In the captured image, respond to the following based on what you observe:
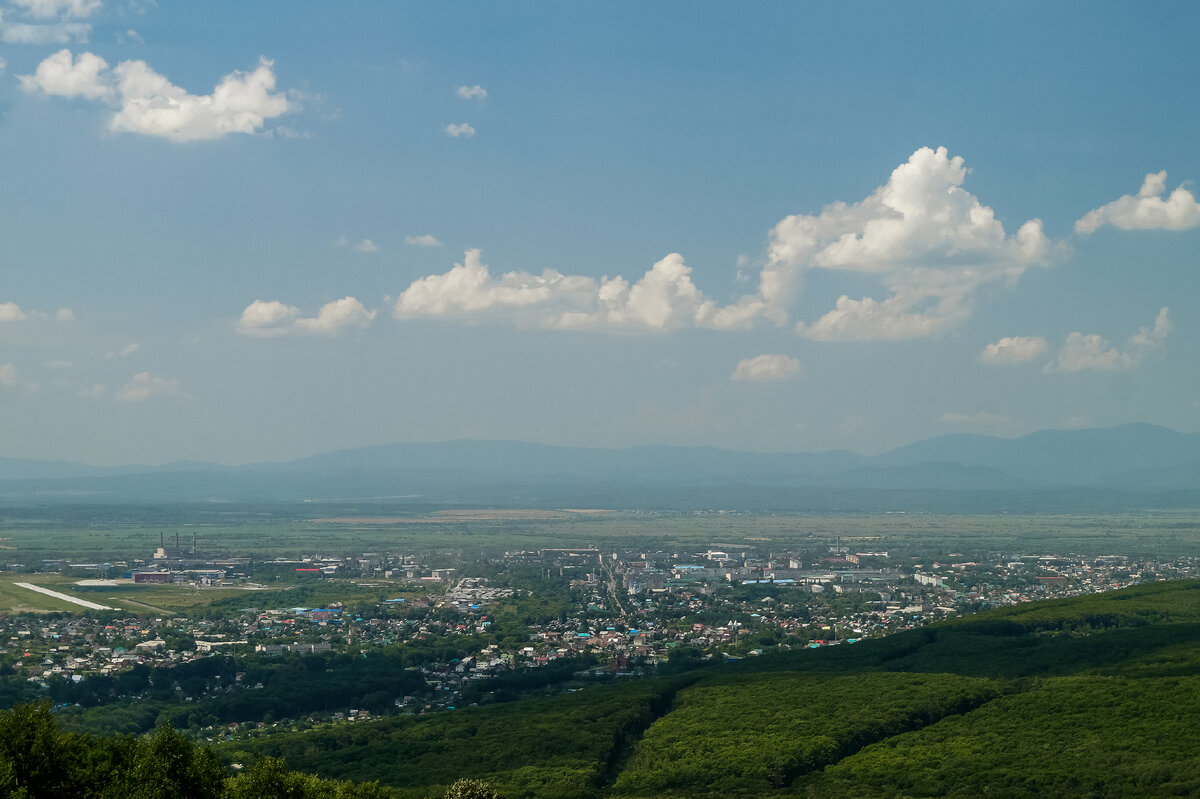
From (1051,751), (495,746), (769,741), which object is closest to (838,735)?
(769,741)

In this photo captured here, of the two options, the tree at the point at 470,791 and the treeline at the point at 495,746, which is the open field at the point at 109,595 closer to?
the treeline at the point at 495,746

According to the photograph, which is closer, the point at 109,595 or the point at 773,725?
the point at 773,725

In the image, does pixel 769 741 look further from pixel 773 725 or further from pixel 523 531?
pixel 523 531

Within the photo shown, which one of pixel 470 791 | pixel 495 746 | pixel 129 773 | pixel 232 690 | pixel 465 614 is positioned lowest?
pixel 232 690

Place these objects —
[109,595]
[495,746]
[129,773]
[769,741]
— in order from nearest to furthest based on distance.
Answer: [129,773], [769,741], [495,746], [109,595]

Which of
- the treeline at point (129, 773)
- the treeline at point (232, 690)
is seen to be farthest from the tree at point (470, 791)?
the treeline at point (232, 690)

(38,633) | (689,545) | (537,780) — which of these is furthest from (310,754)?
(689,545)

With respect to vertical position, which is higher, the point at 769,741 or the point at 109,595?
the point at 769,741

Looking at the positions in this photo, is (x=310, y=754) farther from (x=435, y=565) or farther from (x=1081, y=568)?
(x=1081, y=568)
